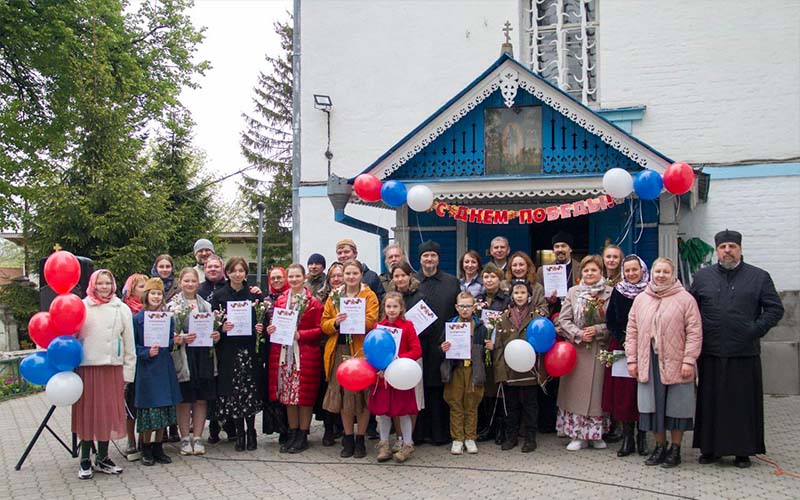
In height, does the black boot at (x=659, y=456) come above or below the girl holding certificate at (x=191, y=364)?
below

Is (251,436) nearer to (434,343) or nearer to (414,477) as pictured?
(414,477)

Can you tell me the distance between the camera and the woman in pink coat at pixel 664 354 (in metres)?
6.40

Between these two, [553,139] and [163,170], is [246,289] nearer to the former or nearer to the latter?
[553,139]

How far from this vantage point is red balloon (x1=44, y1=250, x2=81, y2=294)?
21.6ft

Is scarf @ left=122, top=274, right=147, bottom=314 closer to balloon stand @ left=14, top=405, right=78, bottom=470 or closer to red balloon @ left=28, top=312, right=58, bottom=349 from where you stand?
red balloon @ left=28, top=312, right=58, bottom=349

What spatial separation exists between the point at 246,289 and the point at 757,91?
858cm

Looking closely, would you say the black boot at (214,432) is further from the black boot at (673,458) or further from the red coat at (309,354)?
the black boot at (673,458)

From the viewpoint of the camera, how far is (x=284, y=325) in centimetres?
716

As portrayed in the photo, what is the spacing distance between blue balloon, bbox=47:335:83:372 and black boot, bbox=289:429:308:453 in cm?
219

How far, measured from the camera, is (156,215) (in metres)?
17.4

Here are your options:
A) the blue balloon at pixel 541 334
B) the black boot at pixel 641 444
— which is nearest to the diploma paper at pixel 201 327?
the blue balloon at pixel 541 334

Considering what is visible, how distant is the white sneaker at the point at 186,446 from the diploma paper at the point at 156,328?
1118 mm

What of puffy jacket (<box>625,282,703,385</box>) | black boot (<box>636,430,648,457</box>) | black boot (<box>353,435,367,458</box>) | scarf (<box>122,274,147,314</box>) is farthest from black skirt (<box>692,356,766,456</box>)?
scarf (<box>122,274,147,314</box>)

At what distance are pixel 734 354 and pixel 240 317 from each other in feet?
14.6
